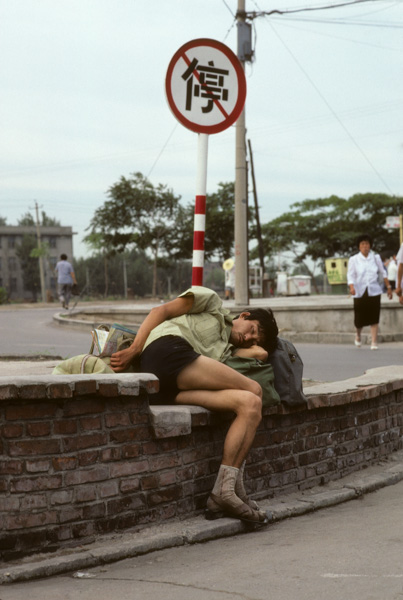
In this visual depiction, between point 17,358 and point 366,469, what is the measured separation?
581 cm

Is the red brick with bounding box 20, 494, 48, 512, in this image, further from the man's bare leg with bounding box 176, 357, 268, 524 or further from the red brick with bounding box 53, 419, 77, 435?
the man's bare leg with bounding box 176, 357, 268, 524

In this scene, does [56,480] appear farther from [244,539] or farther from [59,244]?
[59,244]

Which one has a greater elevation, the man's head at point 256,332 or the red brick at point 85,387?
the man's head at point 256,332

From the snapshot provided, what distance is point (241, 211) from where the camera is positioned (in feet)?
56.3

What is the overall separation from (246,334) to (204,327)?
0.28 m

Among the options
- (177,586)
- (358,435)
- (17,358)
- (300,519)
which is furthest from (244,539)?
(17,358)

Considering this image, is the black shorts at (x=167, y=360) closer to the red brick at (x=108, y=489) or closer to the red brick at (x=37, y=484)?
the red brick at (x=108, y=489)

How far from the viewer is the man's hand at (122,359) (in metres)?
4.31

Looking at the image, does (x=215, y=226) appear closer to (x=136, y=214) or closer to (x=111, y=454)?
(x=136, y=214)

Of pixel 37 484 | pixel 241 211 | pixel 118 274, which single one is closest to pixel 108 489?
pixel 37 484

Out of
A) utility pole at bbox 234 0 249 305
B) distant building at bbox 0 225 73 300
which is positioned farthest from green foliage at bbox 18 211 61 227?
utility pole at bbox 234 0 249 305

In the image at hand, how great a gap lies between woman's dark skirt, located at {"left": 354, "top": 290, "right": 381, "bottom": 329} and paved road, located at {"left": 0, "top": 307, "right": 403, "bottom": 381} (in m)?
0.46

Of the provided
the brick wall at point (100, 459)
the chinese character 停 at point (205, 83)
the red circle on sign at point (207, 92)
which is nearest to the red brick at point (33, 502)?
the brick wall at point (100, 459)

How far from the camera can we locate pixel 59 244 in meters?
98.2
